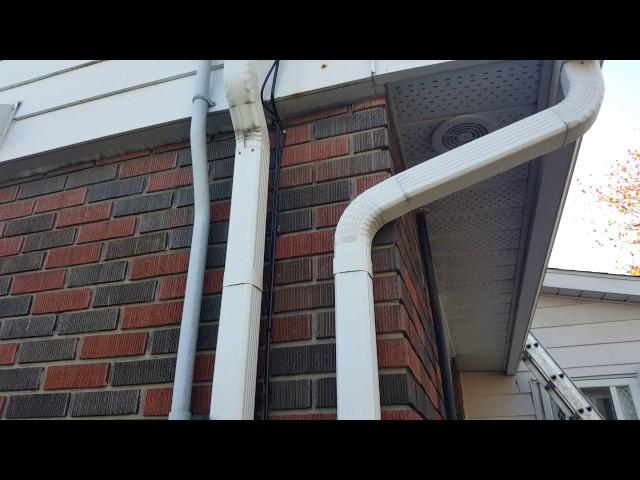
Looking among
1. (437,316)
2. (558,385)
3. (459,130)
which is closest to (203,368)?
(437,316)

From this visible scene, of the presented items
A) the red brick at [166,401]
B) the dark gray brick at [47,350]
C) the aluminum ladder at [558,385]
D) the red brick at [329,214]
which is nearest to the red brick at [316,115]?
the red brick at [329,214]

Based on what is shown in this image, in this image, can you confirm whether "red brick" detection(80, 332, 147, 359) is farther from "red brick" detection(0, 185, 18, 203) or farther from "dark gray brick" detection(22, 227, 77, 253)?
"red brick" detection(0, 185, 18, 203)

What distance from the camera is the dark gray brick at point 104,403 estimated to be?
1265mm

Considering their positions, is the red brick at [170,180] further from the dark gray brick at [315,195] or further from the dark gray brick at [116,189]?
the dark gray brick at [315,195]

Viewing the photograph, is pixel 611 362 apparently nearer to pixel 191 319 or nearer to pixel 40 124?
pixel 191 319

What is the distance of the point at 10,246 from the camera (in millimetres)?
1738

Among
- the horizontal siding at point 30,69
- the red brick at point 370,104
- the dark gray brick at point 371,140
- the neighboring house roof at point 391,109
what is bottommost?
the dark gray brick at point 371,140

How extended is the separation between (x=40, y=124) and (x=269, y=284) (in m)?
1.36

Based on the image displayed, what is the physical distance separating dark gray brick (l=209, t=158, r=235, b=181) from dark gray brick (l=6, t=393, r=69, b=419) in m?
0.86

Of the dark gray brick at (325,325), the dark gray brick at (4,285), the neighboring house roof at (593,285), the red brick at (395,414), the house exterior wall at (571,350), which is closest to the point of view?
the red brick at (395,414)

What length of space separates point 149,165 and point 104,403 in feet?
2.92

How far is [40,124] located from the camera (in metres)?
1.86

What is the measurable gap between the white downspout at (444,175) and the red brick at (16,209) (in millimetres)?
1398
